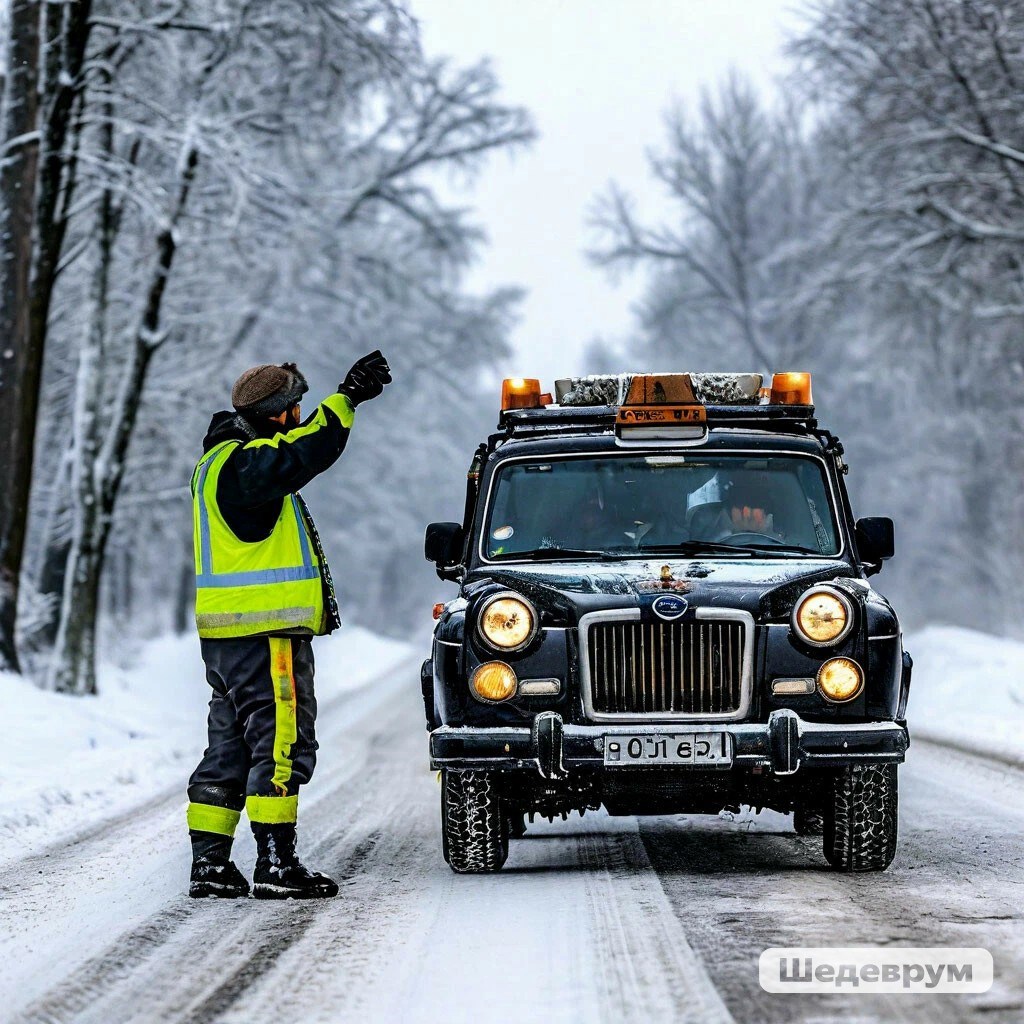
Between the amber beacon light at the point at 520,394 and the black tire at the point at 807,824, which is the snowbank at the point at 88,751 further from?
the black tire at the point at 807,824

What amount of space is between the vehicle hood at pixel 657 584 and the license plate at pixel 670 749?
50cm

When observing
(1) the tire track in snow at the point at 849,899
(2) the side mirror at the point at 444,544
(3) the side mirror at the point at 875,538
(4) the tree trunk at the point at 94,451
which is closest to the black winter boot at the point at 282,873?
(1) the tire track in snow at the point at 849,899

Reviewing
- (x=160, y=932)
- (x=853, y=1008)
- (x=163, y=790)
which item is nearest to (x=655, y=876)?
(x=160, y=932)

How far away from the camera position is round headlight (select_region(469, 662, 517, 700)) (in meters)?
7.09

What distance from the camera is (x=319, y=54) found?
721 inches

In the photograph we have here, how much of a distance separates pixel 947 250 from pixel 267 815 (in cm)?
1877

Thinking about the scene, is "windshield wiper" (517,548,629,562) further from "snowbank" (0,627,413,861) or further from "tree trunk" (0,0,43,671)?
"tree trunk" (0,0,43,671)

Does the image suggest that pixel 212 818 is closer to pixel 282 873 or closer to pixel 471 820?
pixel 282 873

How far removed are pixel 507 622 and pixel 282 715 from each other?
3.11ft

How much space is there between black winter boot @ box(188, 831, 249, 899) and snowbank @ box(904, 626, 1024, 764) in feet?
23.0

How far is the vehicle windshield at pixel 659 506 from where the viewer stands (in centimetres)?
796

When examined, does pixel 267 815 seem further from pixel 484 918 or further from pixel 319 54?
pixel 319 54

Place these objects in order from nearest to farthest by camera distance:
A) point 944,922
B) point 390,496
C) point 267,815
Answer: point 944,922 → point 267,815 → point 390,496

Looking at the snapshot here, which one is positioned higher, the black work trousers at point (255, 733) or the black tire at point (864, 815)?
the black work trousers at point (255, 733)
